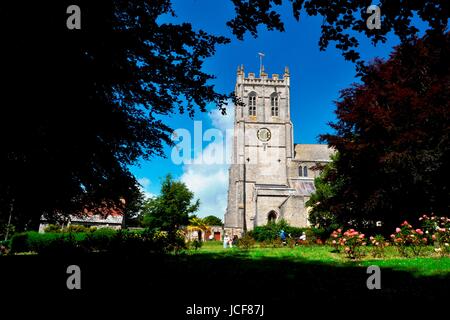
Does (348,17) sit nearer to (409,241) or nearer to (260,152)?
(409,241)

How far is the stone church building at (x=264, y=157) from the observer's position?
153 feet

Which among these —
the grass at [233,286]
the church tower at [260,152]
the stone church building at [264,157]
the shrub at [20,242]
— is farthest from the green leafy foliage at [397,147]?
the church tower at [260,152]

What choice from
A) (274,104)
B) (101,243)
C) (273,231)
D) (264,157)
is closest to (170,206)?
(273,231)

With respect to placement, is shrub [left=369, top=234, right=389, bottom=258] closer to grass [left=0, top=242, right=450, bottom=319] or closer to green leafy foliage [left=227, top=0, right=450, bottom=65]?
grass [left=0, top=242, right=450, bottom=319]

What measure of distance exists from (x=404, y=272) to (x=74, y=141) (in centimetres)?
727

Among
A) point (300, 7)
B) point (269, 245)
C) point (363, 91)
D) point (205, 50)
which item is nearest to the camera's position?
point (300, 7)

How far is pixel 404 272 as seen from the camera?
6645mm

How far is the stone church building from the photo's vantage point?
46.8 metres

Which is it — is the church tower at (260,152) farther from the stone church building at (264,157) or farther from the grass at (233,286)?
the grass at (233,286)

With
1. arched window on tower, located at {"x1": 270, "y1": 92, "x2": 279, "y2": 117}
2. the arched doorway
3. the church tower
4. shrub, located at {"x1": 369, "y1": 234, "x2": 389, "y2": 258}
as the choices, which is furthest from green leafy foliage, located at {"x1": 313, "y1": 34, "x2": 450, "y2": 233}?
arched window on tower, located at {"x1": 270, "y1": 92, "x2": 279, "y2": 117}

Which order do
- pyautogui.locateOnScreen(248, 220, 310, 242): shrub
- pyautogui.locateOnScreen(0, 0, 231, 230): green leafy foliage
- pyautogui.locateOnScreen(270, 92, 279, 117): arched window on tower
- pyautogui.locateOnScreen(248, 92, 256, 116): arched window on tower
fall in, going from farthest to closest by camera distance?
1. pyautogui.locateOnScreen(270, 92, 279, 117): arched window on tower
2. pyautogui.locateOnScreen(248, 92, 256, 116): arched window on tower
3. pyautogui.locateOnScreen(248, 220, 310, 242): shrub
4. pyautogui.locateOnScreen(0, 0, 231, 230): green leafy foliage
